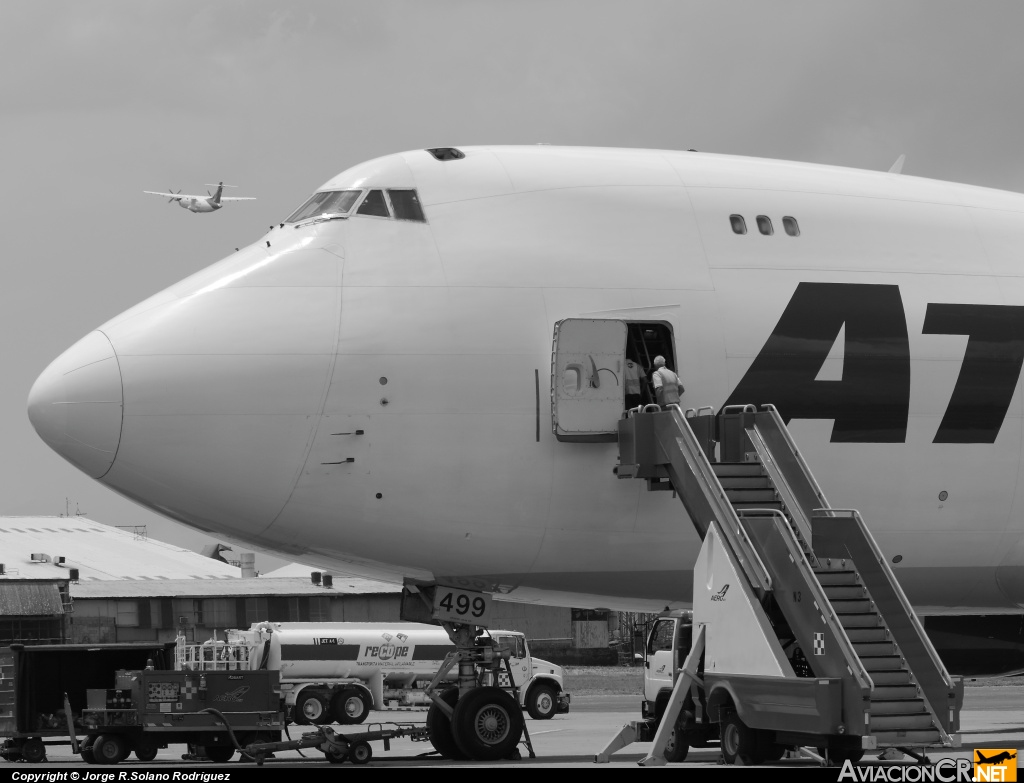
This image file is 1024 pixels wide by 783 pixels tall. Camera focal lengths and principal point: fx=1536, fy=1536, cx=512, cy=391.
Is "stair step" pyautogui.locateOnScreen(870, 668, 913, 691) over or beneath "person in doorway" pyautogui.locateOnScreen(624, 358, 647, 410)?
beneath

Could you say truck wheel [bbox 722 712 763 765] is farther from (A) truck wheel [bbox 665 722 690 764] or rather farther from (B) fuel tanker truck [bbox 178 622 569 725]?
(B) fuel tanker truck [bbox 178 622 569 725]

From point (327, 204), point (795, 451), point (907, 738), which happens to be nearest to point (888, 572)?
point (795, 451)

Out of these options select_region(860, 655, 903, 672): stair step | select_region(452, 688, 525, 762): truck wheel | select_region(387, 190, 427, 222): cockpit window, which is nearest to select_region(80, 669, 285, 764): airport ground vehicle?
select_region(452, 688, 525, 762): truck wheel

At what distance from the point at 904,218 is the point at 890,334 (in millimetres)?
1719

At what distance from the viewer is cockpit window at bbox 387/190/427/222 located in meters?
17.7

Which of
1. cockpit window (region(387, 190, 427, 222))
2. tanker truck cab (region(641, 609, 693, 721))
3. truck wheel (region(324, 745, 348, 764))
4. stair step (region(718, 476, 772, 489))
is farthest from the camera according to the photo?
tanker truck cab (region(641, 609, 693, 721))

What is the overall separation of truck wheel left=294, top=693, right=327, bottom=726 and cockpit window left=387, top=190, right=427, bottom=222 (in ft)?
70.3

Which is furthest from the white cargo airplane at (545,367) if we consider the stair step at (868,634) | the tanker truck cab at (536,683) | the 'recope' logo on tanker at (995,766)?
the tanker truck cab at (536,683)

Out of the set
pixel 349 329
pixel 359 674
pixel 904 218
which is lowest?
pixel 359 674

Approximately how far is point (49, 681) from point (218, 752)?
12.3ft

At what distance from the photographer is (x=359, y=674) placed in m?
40.8

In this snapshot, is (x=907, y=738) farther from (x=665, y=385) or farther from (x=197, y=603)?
(x=197, y=603)

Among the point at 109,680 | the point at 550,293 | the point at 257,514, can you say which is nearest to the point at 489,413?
the point at 550,293

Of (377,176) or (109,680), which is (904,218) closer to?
(377,176)
